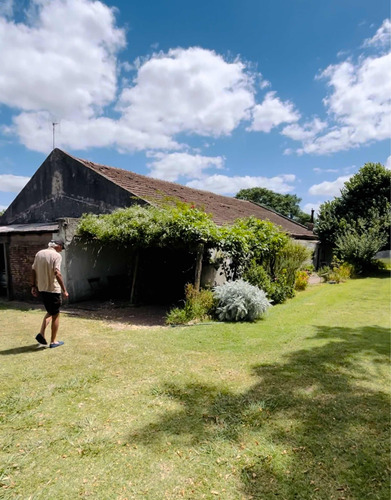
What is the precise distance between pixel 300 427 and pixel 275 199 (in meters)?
55.7

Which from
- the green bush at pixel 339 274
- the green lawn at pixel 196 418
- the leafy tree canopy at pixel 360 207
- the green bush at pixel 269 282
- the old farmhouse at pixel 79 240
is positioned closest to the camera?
the green lawn at pixel 196 418

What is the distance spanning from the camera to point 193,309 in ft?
26.6

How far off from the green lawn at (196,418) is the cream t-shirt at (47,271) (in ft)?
3.90

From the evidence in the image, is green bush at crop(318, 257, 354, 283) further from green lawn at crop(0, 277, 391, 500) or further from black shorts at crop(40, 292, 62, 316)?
black shorts at crop(40, 292, 62, 316)

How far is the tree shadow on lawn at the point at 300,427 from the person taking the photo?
8.22 feet

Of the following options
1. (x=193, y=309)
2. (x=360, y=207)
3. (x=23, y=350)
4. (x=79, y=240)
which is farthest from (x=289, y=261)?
(x=360, y=207)

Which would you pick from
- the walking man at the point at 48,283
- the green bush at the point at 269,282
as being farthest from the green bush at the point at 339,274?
the walking man at the point at 48,283

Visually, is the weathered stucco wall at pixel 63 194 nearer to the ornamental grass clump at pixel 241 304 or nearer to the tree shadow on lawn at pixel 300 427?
the ornamental grass clump at pixel 241 304

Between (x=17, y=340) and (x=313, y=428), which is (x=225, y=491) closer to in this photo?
(x=313, y=428)

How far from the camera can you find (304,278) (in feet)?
46.3

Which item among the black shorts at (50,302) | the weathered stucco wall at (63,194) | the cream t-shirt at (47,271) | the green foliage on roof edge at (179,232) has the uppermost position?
the weathered stucco wall at (63,194)

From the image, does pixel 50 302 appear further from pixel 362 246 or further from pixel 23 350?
pixel 362 246

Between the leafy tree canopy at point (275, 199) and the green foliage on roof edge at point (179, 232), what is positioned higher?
the leafy tree canopy at point (275, 199)

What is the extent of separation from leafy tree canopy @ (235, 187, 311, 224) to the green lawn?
51755 millimetres
